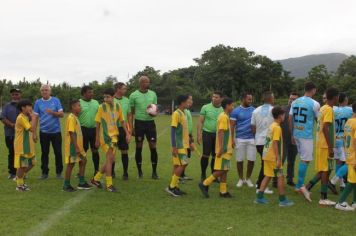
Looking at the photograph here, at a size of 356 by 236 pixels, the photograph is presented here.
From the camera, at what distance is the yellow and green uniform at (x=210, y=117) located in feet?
30.4

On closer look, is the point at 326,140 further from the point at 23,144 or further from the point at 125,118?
the point at 23,144

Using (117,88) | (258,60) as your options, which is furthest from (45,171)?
(258,60)

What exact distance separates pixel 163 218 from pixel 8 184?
13.6 ft

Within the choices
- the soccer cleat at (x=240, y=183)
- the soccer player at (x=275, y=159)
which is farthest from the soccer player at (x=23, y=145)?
the soccer player at (x=275, y=159)

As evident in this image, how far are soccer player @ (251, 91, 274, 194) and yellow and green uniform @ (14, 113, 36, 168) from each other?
4.43m

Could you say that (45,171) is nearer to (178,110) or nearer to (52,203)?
(52,203)

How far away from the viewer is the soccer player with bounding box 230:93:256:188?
9.07 meters

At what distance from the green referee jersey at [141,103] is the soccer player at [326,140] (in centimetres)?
379

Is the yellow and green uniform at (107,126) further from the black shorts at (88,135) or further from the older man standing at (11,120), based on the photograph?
the older man standing at (11,120)

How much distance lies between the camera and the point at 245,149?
30.1 ft

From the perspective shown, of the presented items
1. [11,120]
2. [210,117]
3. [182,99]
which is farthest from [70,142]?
[210,117]

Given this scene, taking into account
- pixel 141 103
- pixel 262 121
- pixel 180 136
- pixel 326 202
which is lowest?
pixel 326 202

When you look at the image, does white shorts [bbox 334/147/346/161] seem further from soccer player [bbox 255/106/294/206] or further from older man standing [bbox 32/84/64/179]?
older man standing [bbox 32/84/64/179]

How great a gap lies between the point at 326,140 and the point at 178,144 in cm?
261
